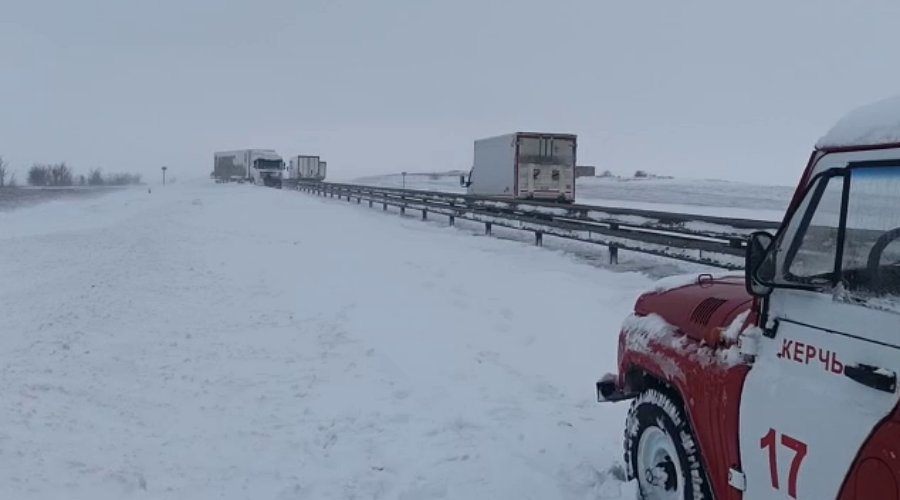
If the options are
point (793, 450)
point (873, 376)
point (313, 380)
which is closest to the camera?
point (873, 376)

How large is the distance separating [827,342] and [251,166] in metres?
78.5

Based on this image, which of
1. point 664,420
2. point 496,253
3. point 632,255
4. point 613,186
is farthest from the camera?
point 613,186

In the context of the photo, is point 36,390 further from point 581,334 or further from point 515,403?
point 581,334

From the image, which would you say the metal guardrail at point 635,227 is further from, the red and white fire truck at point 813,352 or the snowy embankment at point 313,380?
the red and white fire truck at point 813,352

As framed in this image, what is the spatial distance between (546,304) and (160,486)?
6.69 metres

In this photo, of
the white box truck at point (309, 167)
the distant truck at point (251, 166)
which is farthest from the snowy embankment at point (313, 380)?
the white box truck at point (309, 167)

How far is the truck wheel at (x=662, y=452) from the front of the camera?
369 centimetres

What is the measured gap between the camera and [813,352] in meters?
2.86

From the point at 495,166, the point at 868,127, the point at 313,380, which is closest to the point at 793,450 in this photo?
the point at 868,127

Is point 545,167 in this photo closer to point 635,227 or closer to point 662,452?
point 635,227

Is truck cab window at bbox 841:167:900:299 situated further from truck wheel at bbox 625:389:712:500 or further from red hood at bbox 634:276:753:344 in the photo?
truck wheel at bbox 625:389:712:500

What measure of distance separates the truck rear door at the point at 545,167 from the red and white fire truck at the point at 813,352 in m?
24.0

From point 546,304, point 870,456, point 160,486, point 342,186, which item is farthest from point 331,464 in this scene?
point 342,186

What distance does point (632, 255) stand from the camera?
15.8 meters
